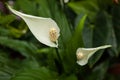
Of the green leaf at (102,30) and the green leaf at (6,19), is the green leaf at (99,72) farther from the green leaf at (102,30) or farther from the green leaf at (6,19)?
the green leaf at (6,19)

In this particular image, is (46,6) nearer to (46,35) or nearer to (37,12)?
(37,12)

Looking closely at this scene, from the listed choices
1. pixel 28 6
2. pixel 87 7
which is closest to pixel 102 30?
pixel 87 7

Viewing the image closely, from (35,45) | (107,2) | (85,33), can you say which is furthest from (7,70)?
(107,2)

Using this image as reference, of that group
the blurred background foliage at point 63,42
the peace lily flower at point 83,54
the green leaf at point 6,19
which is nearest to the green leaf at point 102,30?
the blurred background foliage at point 63,42

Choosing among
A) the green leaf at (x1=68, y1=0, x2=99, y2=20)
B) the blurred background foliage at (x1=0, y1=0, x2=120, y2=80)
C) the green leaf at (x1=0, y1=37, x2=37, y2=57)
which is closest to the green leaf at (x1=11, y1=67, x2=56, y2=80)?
the blurred background foliage at (x1=0, y1=0, x2=120, y2=80)

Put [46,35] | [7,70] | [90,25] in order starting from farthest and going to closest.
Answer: [90,25] → [7,70] → [46,35]

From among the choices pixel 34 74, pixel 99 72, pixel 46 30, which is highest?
pixel 46 30

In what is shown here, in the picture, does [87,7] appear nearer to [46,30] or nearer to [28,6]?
[28,6]
